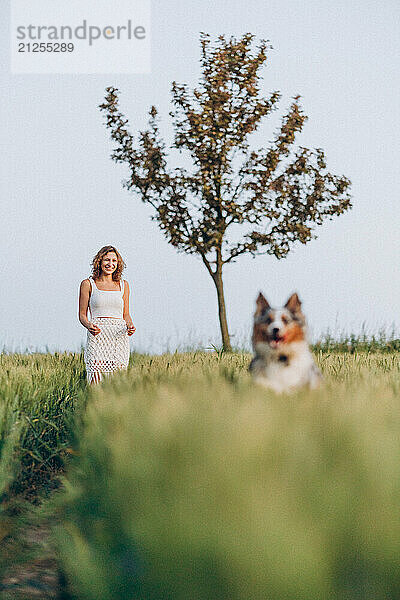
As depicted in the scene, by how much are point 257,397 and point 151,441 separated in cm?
82

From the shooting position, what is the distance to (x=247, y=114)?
1917 centimetres

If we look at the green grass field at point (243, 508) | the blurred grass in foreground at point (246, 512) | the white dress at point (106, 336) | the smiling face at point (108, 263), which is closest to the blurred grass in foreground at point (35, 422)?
the white dress at point (106, 336)

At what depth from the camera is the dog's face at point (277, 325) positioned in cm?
485

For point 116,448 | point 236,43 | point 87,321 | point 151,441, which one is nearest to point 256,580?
point 151,441

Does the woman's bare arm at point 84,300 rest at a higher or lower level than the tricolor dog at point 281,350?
higher

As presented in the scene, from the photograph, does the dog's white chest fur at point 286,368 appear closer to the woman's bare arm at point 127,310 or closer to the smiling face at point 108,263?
the woman's bare arm at point 127,310

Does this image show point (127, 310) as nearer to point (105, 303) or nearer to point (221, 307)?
point (105, 303)

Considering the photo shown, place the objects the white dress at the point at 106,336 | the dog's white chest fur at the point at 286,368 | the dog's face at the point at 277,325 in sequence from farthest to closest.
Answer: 1. the white dress at the point at 106,336
2. the dog's face at the point at 277,325
3. the dog's white chest fur at the point at 286,368

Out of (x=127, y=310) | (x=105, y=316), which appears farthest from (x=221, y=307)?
(x=105, y=316)

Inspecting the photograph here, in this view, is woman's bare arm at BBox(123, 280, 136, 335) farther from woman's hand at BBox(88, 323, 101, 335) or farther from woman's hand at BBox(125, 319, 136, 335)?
woman's hand at BBox(88, 323, 101, 335)

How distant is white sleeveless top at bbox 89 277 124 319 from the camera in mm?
8570

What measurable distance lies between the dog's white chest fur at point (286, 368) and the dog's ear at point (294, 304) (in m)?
0.34

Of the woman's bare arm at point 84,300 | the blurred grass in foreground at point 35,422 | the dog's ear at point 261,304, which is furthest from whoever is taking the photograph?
the woman's bare arm at point 84,300

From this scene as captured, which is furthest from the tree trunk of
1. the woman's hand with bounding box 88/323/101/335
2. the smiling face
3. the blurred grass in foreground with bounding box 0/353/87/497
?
the blurred grass in foreground with bounding box 0/353/87/497
